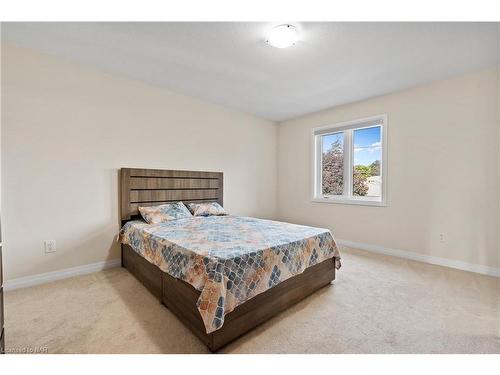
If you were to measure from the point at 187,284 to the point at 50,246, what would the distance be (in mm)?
1823

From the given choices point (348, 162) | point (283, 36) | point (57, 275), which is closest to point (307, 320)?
point (283, 36)

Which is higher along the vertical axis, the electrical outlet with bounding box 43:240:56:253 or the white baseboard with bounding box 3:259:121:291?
the electrical outlet with bounding box 43:240:56:253

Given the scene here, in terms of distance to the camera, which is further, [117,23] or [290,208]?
[290,208]

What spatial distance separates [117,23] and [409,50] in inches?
103

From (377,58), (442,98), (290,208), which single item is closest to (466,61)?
(442,98)

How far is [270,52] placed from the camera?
2.24 meters

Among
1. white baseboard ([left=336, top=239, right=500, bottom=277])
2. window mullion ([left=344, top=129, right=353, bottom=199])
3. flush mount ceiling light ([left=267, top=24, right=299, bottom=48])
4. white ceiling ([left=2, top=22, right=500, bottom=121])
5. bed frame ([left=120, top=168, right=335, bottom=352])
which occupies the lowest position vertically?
white baseboard ([left=336, top=239, right=500, bottom=277])

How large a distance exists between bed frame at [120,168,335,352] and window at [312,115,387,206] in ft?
5.88

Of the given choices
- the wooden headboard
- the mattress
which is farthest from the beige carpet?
the wooden headboard

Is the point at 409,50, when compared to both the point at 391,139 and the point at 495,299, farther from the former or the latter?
the point at 495,299

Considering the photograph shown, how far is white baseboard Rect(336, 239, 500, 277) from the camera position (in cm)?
261

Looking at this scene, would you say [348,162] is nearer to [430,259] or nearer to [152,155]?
[430,259]

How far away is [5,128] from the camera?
214cm

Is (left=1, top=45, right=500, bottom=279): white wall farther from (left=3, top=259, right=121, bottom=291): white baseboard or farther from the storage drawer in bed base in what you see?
the storage drawer in bed base
